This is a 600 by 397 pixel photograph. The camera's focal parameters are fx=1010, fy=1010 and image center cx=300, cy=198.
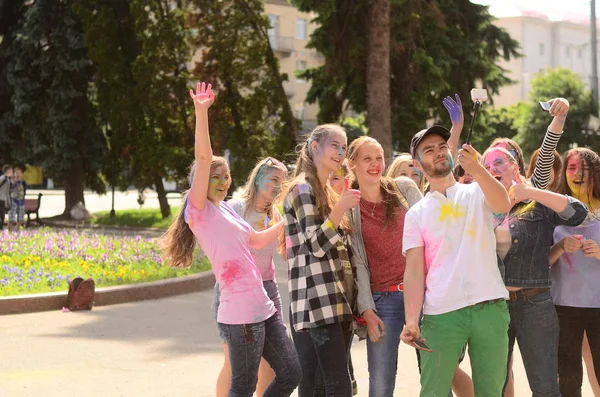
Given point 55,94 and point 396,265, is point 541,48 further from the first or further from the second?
point 396,265

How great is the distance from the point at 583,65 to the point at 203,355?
301 feet

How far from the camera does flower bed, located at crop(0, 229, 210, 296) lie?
38.4ft

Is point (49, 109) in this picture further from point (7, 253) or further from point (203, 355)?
point (203, 355)

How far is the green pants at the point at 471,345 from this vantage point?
14.9 ft

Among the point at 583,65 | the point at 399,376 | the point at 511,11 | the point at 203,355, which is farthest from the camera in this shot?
the point at 583,65

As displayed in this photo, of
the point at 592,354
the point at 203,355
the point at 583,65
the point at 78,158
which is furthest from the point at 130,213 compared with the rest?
the point at 583,65

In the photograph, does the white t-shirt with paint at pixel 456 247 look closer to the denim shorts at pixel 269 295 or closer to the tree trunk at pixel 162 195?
the denim shorts at pixel 269 295

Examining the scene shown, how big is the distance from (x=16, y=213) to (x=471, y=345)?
67.5 ft

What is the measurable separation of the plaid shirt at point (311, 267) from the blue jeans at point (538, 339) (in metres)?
0.93

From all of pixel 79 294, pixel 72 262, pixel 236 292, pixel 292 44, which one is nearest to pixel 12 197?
pixel 72 262

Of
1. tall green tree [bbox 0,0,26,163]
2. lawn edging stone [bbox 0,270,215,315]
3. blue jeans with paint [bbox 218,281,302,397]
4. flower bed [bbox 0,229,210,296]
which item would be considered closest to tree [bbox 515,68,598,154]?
tall green tree [bbox 0,0,26,163]

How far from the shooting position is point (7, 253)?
1412cm

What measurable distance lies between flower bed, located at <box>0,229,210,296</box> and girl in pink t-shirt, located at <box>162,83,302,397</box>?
6530 millimetres

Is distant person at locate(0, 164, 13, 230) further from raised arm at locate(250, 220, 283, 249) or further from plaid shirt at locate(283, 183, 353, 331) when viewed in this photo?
plaid shirt at locate(283, 183, 353, 331)
